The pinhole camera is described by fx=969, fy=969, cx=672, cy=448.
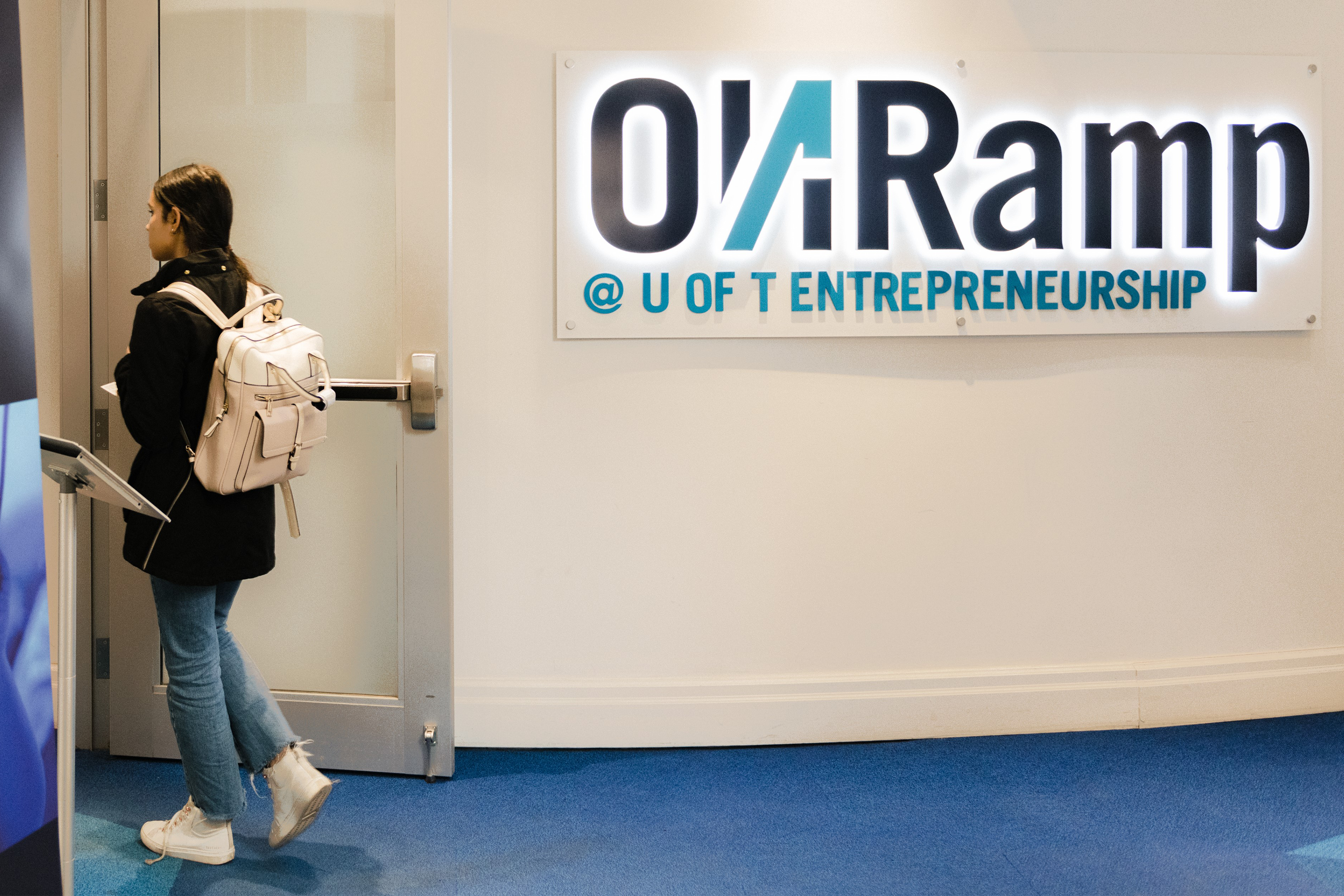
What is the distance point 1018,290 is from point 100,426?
2655 millimetres

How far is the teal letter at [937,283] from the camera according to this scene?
9.44 feet

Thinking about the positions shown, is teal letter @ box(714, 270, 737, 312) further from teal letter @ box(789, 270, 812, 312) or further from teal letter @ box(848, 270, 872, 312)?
teal letter @ box(848, 270, 872, 312)

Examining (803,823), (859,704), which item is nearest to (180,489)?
(803,823)

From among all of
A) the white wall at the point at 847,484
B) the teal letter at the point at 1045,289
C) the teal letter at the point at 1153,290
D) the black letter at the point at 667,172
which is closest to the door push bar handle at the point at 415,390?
the white wall at the point at 847,484

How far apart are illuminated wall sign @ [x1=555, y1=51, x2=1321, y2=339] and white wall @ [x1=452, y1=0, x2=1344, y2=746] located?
70mm

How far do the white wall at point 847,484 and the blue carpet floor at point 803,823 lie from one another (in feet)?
0.54

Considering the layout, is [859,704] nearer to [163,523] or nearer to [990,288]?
[990,288]

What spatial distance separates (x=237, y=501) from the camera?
6.75 ft

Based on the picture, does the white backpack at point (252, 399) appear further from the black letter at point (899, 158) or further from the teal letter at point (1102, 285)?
the teal letter at point (1102, 285)

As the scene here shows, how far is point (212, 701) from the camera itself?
211 cm

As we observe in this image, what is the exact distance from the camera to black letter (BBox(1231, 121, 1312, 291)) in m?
2.96

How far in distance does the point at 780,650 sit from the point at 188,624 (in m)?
1.61

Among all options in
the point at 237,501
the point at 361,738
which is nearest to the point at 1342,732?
the point at 361,738

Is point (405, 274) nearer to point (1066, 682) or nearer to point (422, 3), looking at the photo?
point (422, 3)
